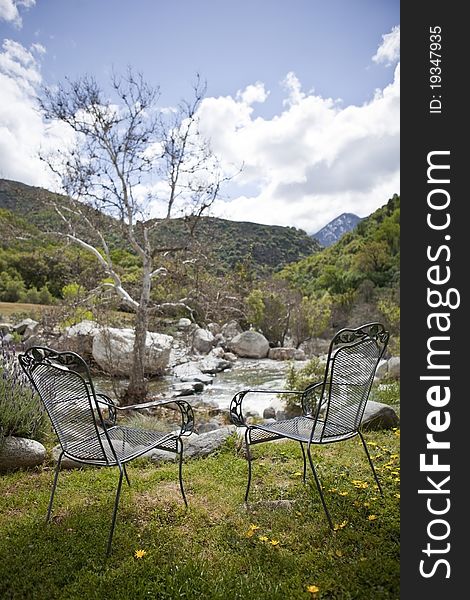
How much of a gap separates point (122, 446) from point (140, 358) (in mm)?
4896

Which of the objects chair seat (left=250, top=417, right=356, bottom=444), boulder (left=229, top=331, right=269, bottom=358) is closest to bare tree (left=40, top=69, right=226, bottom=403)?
chair seat (left=250, top=417, right=356, bottom=444)

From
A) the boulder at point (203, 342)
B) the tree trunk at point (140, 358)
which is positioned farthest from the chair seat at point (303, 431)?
the boulder at point (203, 342)

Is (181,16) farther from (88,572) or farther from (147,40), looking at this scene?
(88,572)

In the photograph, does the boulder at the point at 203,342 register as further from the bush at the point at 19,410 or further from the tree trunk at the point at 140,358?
the bush at the point at 19,410

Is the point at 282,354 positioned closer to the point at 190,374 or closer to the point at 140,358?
the point at 190,374

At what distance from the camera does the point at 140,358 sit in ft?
24.1

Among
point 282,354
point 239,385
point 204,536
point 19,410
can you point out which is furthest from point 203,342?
point 204,536

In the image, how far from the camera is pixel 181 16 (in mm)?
4797

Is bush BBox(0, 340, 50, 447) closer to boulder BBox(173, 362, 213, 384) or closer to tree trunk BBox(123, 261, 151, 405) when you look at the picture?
tree trunk BBox(123, 261, 151, 405)

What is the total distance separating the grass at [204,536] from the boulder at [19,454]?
11 cm

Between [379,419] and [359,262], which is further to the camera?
[359,262]

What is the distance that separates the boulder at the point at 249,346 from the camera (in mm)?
13633

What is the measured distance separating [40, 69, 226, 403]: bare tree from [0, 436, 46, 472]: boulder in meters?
4.03

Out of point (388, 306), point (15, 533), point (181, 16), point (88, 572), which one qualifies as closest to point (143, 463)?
point (15, 533)
